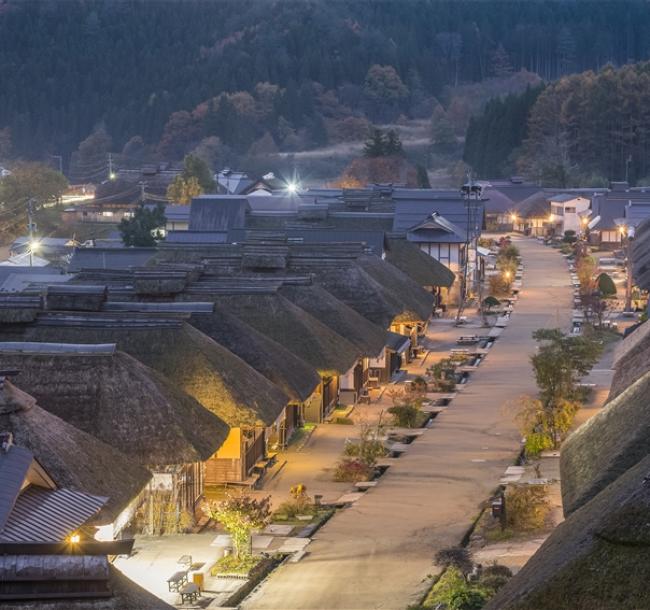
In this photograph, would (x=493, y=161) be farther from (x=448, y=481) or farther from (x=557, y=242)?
(x=448, y=481)

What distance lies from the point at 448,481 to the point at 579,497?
13667 mm

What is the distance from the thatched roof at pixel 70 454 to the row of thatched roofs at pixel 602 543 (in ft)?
23.5

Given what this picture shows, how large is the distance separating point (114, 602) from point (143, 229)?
61683 millimetres

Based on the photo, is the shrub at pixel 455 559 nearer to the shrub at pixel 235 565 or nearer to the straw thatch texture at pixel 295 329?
the shrub at pixel 235 565

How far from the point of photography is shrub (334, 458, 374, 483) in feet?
112

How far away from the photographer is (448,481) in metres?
33.6

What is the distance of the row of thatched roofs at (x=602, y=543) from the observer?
14.5 meters

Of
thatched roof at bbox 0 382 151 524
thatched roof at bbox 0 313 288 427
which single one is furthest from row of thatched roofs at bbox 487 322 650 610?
thatched roof at bbox 0 313 288 427

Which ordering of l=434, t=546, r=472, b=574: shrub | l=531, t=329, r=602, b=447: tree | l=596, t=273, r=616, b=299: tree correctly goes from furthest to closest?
l=596, t=273, r=616, b=299: tree
l=531, t=329, r=602, b=447: tree
l=434, t=546, r=472, b=574: shrub

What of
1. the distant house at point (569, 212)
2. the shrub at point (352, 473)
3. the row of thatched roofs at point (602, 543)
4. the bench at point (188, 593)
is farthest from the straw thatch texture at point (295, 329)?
the distant house at point (569, 212)

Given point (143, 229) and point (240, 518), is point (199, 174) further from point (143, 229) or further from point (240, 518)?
point (240, 518)

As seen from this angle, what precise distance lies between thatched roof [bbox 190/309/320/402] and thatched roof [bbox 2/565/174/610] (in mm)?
18428

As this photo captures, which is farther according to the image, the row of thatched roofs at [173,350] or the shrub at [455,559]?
the row of thatched roofs at [173,350]

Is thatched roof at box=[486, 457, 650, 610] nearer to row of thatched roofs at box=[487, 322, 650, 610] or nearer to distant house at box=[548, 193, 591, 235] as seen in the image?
row of thatched roofs at box=[487, 322, 650, 610]
